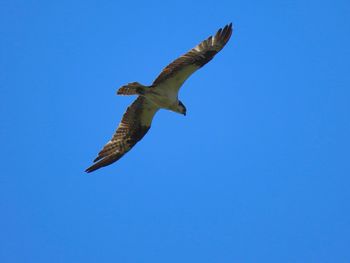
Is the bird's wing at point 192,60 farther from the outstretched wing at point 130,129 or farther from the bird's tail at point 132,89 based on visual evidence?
the outstretched wing at point 130,129

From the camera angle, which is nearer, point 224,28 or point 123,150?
point 224,28

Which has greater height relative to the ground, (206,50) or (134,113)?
(206,50)

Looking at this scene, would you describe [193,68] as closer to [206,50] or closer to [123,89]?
[206,50]

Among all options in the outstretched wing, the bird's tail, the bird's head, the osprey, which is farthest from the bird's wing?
the outstretched wing

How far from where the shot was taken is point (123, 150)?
13.7 m

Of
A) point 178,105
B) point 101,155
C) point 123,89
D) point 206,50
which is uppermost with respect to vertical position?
point 206,50

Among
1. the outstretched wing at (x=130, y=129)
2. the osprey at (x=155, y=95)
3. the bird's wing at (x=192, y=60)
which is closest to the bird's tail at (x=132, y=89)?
the osprey at (x=155, y=95)

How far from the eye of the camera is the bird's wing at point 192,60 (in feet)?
41.2

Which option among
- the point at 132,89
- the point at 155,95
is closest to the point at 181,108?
the point at 155,95

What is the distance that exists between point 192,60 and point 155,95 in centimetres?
127

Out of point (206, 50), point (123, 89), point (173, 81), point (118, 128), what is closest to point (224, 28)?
point (206, 50)

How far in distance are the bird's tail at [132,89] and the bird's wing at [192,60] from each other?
0.34 m

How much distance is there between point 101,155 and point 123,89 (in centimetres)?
210

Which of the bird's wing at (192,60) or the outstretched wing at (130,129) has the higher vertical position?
the bird's wing at (192,60)
